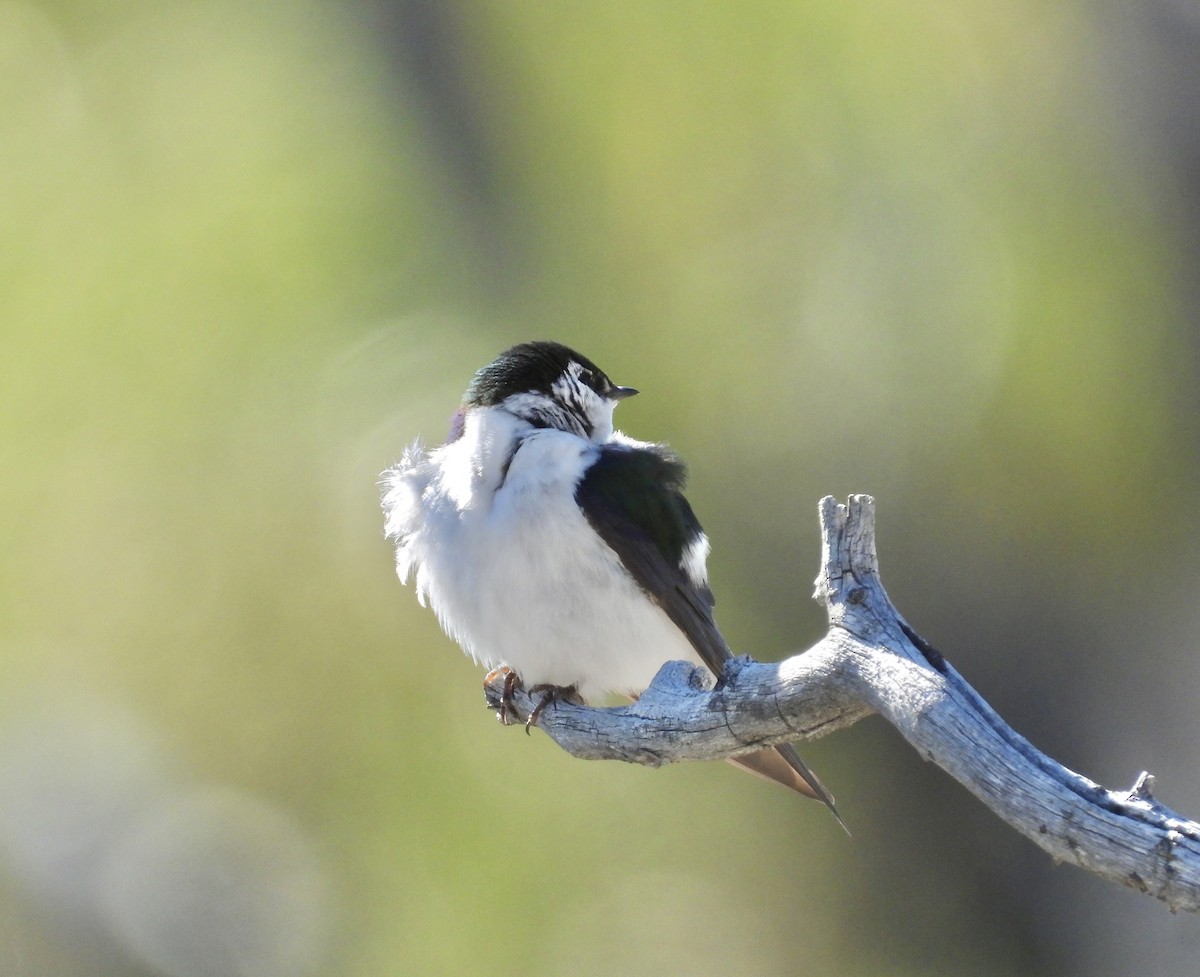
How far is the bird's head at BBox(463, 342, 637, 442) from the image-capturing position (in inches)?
174

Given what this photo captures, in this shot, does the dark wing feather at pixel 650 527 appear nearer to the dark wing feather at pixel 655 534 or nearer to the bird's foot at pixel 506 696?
the dark wing feather at pixel 655 534

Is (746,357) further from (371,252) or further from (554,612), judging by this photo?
(554,612)

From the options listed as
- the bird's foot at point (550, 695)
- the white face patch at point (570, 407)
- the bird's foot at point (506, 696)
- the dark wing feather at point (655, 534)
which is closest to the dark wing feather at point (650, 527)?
the dark wing feather at point (655, 534)

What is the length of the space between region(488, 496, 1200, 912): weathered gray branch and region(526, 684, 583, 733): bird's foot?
0.46 meters

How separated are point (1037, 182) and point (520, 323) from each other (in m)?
3.69

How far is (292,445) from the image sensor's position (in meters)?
9.67

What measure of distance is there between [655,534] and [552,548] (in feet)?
1.27

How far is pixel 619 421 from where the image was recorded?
8289 mm

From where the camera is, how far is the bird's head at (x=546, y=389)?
4.41m

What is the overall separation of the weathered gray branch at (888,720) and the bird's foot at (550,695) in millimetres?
460

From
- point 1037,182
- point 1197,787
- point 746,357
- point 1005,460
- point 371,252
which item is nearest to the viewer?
point 1197,787

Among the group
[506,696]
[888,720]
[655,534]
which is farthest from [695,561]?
[888,720]

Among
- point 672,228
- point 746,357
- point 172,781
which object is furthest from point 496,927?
point 672,228

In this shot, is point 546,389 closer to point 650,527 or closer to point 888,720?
point 650,527
